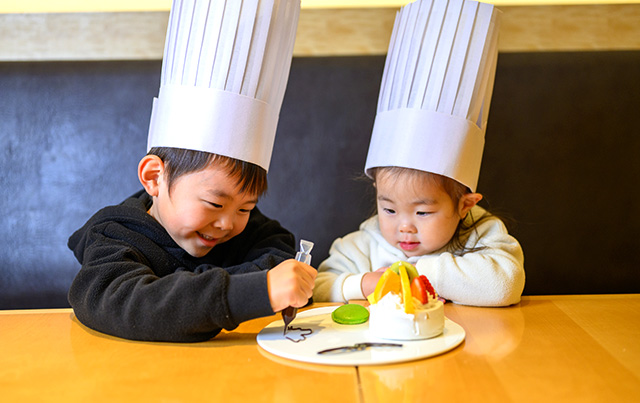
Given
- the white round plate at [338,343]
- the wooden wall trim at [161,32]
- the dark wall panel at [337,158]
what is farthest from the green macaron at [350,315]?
the wooden wall trim at [161,32]

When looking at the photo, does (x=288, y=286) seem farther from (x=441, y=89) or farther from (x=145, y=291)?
(x=441, y=89)

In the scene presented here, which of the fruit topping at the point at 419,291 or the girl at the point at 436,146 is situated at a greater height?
the girl at the point at 436,146

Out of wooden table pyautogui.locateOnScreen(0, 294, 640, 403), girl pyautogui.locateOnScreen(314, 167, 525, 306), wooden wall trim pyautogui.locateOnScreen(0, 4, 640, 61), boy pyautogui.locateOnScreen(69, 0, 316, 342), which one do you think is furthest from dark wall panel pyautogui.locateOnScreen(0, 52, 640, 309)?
wooden table pyautogui.locateOnScreen(0, 294, 640, 403)

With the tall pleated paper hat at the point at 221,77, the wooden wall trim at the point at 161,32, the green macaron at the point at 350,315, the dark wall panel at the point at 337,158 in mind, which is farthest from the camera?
the wooden wall trim at the point at 161,32

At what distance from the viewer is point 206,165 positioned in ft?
3.48

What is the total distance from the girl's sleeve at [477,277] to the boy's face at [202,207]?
34 centimetres

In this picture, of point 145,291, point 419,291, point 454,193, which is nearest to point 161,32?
point 454,193

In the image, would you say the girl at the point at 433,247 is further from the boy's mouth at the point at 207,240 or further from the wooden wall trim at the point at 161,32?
the wooden wall trim at the point at 161,32

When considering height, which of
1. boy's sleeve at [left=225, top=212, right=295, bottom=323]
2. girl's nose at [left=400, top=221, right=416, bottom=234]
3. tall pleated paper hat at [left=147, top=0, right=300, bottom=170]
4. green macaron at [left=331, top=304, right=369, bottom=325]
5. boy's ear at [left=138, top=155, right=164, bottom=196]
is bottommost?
green macaron at [left=331, top=304, right=369, bottom=325]

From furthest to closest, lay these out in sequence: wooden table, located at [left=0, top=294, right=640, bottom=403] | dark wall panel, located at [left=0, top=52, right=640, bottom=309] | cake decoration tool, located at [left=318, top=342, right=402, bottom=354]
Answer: dark wall panel, located at [left=0, top=52, right=640, bottom=309], cake decoration tool, located at [left=318, top=342, right=402, bottom=354], wooden table, located at [left=0, top=294, right=640, bottom=403]

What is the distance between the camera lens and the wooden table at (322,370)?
66 centimetres

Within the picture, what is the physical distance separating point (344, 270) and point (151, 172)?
17.0 inches

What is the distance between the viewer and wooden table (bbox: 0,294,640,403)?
66cm

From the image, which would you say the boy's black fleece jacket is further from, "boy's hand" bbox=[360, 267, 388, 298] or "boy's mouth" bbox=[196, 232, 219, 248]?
"boy's hand" bbox=[360, 267, 388, 298]
